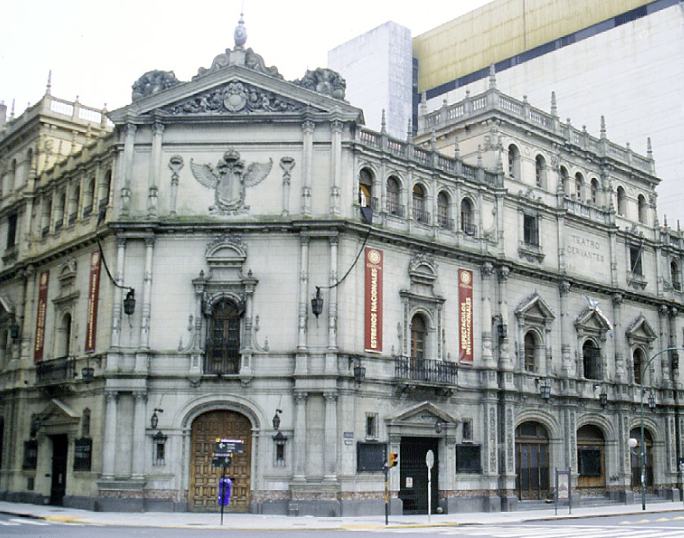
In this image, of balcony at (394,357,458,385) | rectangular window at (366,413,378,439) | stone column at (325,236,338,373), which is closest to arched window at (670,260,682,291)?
balcony at (394,357,458,385)

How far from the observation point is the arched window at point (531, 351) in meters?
49.9

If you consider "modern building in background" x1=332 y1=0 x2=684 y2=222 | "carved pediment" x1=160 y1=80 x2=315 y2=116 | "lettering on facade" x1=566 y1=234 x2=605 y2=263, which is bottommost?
"lettering on facade" x1=566 y1=234 x2=605 y2=263

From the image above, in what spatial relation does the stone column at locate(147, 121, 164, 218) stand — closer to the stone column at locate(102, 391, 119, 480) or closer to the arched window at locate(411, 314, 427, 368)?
the stone column at locate(102, 391, 119, 480)

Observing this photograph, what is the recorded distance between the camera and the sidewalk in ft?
112

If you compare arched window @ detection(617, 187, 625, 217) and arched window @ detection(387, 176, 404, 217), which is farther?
arched window @ detection(617, 187, 625, 217)

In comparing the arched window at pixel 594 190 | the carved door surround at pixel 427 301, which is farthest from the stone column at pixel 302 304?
the arched window at pixel 594 190

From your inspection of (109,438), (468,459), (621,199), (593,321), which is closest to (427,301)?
(468,459)

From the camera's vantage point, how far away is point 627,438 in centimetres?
5453

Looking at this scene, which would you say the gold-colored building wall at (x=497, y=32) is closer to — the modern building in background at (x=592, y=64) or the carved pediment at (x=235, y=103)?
the modern building in background at (x=592, y=64)

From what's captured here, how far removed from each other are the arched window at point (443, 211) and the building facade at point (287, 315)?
15 centimetres

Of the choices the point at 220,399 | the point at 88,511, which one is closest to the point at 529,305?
the point at 220,399

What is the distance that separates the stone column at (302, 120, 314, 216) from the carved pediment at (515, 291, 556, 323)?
45.8 feet

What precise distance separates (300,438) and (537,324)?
55.5ft

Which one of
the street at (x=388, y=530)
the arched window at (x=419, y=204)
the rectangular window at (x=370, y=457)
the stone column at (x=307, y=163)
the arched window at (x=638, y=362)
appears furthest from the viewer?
the arched window at (x=638, y=362)
